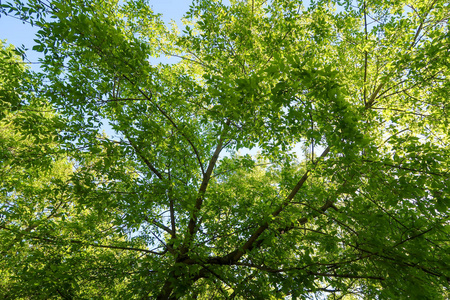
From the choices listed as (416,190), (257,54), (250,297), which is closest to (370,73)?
(257,54)

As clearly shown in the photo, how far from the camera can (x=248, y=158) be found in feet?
20.7

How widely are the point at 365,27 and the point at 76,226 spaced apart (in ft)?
27.4

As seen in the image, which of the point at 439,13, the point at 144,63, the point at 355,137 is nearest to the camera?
the point at 355,137

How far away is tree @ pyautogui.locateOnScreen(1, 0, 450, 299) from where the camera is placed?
2877 millimetres

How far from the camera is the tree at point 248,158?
2.88 meters

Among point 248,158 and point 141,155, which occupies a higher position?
point 248,158

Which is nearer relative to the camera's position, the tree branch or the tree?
the tree

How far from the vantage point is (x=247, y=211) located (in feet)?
15.3

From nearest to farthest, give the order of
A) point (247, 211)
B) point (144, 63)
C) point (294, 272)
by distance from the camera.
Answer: point (294, 272) → point (144, 63) → point (247, 211)

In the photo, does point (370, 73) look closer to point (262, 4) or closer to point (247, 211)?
point (262, 4)

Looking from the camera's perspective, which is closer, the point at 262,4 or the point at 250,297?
the point at 250,297

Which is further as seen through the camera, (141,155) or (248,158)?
(248,158)

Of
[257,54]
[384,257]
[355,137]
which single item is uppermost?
[257,54]

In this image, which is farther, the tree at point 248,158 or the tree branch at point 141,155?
the tree branch at point 141,155
